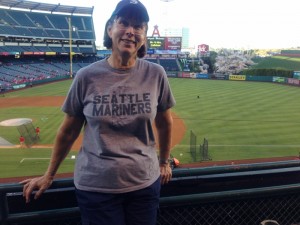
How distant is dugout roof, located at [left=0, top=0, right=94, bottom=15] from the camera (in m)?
66.7

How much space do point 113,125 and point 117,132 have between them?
7 centimetres

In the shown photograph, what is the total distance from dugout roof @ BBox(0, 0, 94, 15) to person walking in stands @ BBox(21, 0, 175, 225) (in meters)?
73.2

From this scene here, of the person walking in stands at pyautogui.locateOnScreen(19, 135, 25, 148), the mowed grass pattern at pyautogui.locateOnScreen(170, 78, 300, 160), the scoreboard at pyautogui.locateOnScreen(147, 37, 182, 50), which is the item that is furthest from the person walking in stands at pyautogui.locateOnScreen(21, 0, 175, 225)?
the scoreboard at pyautogui.locateOnScreen(147, 37, 182, 50)

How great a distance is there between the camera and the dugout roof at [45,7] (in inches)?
2627

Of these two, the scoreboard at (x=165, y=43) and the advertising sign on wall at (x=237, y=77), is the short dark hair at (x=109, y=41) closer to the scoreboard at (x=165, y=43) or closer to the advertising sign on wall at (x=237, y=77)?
the advertising sign on wall at (x=237, y=77)

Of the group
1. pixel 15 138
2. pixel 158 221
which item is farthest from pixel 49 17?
pixel 158 221

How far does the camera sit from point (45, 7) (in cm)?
7412

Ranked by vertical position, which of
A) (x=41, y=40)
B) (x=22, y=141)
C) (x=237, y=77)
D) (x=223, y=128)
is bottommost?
(x=237, y=77)

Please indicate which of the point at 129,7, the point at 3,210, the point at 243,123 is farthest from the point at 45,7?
the point at 3,210

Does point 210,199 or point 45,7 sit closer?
point 210,199

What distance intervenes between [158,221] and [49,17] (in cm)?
8205

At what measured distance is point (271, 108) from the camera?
30.2 m

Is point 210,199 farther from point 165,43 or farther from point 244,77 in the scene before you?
point 165,43

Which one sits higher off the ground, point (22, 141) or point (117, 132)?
point (117, 132)
